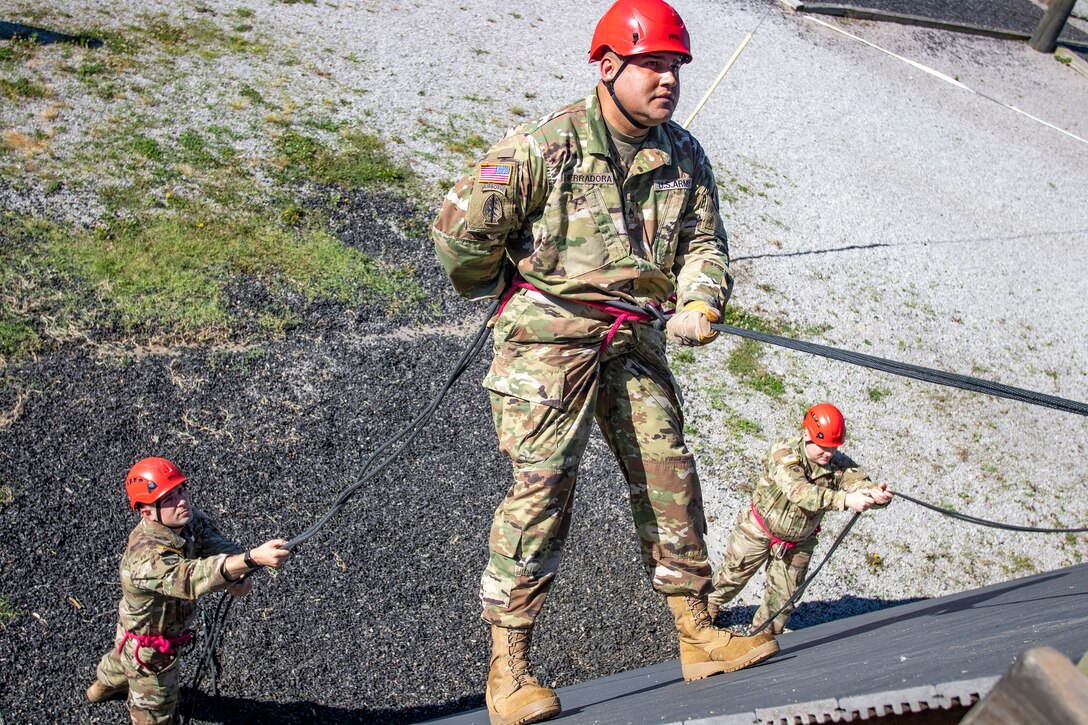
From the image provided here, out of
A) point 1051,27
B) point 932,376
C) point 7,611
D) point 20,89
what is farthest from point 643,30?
Result: point 1051,27

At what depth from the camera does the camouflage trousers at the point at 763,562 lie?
20.5ft

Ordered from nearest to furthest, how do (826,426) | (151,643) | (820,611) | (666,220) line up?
(666,220), (151,643), (826,426), (820,611)

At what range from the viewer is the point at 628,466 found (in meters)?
4.42

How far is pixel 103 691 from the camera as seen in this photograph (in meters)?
5.15

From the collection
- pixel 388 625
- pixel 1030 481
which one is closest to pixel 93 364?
pixel 388 625

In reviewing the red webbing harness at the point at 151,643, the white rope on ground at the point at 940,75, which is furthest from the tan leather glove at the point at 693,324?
the white rope on ground at the point at 940,75

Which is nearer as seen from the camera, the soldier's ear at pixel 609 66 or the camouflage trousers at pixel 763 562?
the soldier's ear at pixel 609 66

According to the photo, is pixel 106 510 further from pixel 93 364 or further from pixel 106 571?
pixel 93 364

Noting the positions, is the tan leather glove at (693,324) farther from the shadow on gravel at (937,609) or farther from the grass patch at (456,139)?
the grass patch at (456,139)

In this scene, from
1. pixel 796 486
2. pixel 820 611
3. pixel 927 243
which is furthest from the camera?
pixel 927 243

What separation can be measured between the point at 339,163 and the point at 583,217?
6.33m

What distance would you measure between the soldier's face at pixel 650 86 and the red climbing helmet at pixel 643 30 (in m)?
0.04

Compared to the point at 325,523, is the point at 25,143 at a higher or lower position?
lower

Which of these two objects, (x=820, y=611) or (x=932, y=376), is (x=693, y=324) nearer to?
(x=932, y=376)
